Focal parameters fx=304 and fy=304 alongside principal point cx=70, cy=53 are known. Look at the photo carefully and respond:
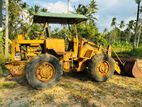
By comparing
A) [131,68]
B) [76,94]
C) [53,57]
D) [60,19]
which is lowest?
[76,94]

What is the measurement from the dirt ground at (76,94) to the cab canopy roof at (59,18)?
2.04 meters

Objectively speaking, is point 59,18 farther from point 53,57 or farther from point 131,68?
point 131,68

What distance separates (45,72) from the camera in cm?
916

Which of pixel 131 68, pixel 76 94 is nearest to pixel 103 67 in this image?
pixel 131 68

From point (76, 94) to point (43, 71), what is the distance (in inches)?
52.8

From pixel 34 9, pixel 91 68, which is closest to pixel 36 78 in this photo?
pixel 91 68

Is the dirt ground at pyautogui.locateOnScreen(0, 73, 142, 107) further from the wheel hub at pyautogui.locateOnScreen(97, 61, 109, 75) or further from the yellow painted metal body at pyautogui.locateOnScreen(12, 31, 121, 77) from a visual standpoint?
the yellow painted metal body at pyautogui.locateOnScreen(12, 31, 121, 77)

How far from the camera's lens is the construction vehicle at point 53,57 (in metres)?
9.11

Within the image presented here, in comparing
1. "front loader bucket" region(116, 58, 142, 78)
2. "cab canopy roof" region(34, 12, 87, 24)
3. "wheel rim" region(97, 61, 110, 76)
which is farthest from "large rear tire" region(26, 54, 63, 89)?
"front loader bucket" region(116, 58, 142, 78)

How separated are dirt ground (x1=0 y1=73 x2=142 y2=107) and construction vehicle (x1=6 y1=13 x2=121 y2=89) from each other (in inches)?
14.2

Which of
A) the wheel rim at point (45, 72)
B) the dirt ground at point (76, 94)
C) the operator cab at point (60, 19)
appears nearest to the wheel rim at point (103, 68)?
the dirt ground at point (76, 94)

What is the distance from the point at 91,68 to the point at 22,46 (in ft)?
7.75

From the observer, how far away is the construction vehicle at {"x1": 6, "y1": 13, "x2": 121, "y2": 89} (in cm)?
911

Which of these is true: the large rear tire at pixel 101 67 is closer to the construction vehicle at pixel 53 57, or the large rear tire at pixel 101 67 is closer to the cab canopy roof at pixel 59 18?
the construction vehicle at pixel 53 57
